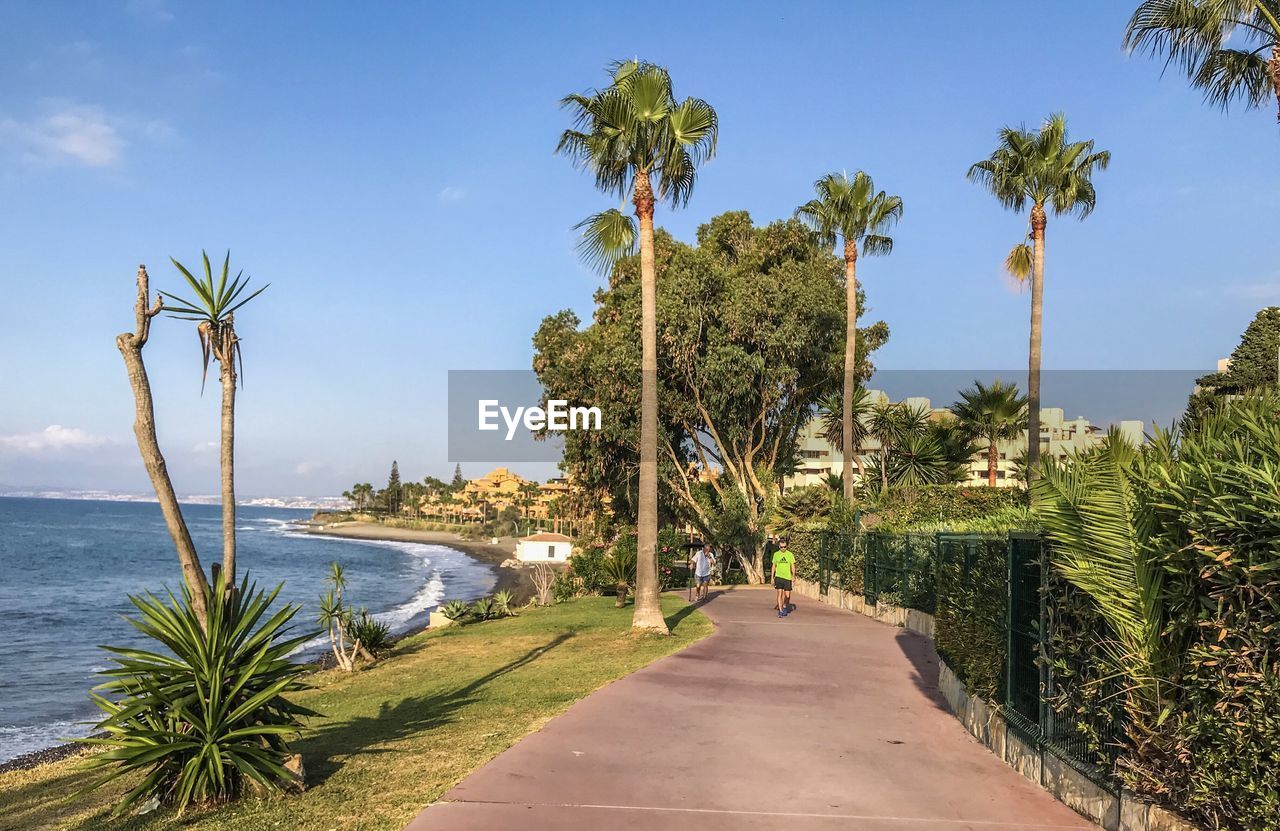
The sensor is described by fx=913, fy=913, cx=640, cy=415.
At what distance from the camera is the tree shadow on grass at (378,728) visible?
8320 mm

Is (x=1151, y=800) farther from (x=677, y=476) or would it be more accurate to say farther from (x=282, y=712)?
(x=677, y=476)

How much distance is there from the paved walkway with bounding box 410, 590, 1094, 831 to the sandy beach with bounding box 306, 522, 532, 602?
104 feet

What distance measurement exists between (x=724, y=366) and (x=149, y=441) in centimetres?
2434

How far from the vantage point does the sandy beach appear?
5834cm

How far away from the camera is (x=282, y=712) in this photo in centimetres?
762

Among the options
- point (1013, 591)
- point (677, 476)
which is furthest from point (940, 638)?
point (677, 476)

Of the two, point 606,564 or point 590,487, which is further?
point 590,487

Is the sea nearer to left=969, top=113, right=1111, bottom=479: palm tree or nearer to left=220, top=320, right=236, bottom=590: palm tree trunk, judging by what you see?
left=220, top=320, right=236, bottom=590: palm tree trunk

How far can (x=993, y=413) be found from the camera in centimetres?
3806

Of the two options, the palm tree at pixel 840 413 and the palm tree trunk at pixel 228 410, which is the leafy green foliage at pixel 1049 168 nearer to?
the palm tree at pixel 840 413

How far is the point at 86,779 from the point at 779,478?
3217cm

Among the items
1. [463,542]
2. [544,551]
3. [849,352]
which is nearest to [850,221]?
[849,352]

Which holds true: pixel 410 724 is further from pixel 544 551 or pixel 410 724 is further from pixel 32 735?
pixel 544 551

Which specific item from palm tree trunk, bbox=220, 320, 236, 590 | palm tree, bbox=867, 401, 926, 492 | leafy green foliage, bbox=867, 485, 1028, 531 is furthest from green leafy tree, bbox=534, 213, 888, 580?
palm tree trunk, bbox=220, 320, 236, 590
